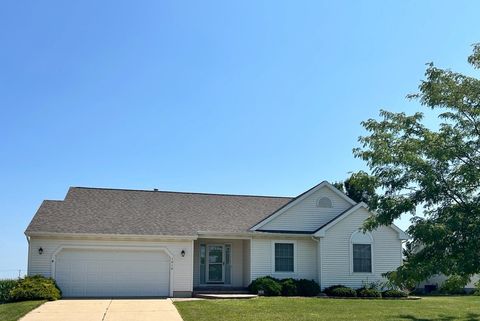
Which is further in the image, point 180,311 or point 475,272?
point 180,311

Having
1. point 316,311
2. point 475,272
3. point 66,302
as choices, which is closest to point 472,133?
point 475,272

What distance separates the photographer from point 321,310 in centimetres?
1941

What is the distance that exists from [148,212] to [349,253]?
33.8 feet

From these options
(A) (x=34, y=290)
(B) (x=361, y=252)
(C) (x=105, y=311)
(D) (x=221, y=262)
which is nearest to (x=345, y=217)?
(B) (x=361, y=252)

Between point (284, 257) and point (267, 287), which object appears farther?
point (284, 257)

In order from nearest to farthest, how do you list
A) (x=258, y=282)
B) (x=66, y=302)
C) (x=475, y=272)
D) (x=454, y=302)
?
(x=475, y=272)
(x=66, y=302)
(x=454, y=302)
(x=258, y=282)

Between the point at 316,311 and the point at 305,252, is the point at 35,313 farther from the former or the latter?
the point at 305,252

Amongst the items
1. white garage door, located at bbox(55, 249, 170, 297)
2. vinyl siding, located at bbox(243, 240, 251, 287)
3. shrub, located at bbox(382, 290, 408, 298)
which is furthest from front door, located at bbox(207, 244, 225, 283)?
shrub, located at bbox(382, 290, 408, 298)

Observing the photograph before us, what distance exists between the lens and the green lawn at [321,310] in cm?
1745

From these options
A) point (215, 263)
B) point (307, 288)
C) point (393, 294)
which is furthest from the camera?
point (215, 263)

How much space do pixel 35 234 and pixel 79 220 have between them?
228 centimetres

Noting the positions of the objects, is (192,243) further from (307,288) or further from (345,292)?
(345,292)

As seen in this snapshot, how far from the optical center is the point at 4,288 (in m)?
22.8

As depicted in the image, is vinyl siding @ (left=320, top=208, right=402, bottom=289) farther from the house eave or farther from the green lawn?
the house eave
